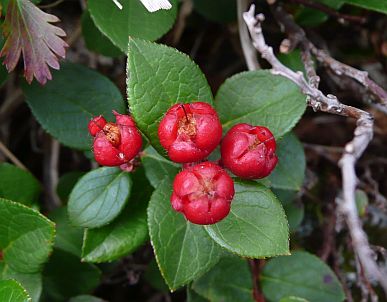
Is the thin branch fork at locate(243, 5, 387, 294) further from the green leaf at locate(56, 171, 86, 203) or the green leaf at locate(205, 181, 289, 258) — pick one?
the green leaf at locate(56, 171, 86, 203)

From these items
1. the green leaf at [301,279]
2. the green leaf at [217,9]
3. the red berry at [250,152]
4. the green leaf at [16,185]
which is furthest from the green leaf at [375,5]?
the green leaf at [16,185]

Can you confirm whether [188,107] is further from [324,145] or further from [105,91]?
[324,145]

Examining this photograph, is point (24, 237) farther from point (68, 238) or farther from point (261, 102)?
point (261, 102)

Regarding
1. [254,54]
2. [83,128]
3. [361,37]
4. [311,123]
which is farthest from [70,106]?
[361,37]

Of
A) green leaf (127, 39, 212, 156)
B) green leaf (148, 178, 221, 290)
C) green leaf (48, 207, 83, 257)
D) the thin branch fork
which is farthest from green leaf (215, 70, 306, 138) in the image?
green leaf (48, 207, 83, 257)

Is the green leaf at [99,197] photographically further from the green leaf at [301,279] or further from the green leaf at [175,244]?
the green leaf at [301,279]
